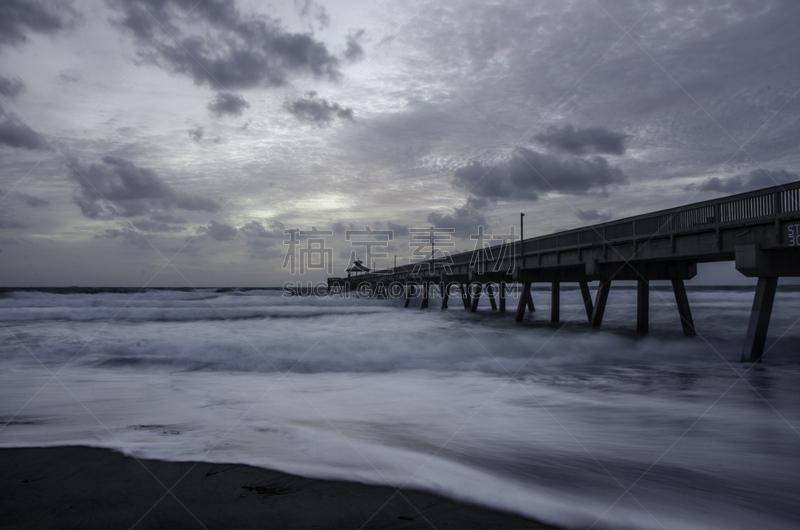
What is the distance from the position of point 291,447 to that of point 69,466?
86.2 inches

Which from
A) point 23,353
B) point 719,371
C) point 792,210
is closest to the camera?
point 792,210

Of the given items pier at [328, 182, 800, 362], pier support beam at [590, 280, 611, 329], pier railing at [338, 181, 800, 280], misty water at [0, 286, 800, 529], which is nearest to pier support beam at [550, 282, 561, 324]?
pier at [328, 182, 800, 362]

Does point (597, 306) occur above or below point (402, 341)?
above

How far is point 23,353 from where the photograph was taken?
14258 millimetres

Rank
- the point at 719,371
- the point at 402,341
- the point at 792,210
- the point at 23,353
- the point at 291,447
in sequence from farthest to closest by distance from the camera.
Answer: the point at 402,341
the point at 23,353
the point at 719,371
the point at 792,210
the point at 291,447

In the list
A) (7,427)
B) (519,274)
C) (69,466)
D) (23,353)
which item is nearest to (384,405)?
(69,466)

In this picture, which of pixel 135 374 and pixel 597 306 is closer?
pixel 135 374

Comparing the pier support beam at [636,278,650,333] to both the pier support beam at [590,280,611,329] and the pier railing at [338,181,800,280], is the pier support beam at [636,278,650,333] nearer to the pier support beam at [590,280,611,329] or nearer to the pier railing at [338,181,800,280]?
the pier support beam at [590,280,611,329]

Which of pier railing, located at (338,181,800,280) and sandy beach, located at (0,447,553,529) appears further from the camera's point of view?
pier railing, located at (338,181,800,280)

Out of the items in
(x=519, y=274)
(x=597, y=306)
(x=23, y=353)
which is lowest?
(x=23, y=353)

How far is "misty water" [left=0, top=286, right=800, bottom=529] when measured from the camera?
161 inches

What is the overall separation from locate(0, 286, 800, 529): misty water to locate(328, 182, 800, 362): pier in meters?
2.79

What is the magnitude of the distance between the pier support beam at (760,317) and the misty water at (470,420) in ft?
1.47

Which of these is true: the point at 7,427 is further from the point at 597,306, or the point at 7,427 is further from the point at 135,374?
the point at 597,306
